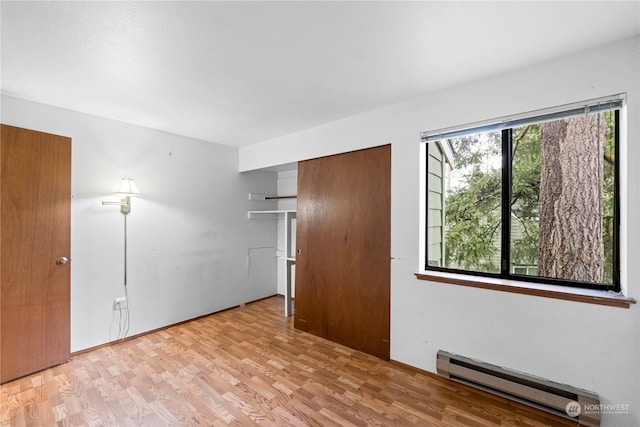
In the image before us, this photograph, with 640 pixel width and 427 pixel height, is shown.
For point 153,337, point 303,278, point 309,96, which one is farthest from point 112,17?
point 153,337

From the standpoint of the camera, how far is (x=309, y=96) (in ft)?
7.65

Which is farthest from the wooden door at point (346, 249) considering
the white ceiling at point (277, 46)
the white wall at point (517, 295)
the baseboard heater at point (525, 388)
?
the white ceiling at point (277, 46)

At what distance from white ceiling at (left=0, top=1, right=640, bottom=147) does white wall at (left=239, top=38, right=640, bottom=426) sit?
0.47 ft

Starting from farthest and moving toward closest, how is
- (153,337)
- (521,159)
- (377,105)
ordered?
(153,337)
(377,105)
(521,159)

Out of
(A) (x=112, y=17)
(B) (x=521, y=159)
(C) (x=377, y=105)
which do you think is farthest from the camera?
(C) (x=377, y=105)

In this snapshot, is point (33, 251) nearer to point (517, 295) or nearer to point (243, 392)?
point (243, 392)

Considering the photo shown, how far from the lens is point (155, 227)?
3.17m

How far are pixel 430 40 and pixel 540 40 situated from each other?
0.66 metres

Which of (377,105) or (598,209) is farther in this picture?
(377,105)

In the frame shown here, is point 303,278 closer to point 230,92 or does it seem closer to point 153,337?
point 153,337

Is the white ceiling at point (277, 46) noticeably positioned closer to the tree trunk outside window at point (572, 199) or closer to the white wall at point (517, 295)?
the white wall at point (517, 295)

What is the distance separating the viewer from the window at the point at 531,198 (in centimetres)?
177

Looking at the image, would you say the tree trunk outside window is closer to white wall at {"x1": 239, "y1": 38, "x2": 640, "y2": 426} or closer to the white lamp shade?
white wall at {"x1": 239, "y1": 38, "x2": 640, "y2": 426}

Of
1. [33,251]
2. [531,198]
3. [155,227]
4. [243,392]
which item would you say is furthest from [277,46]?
[33,251]
